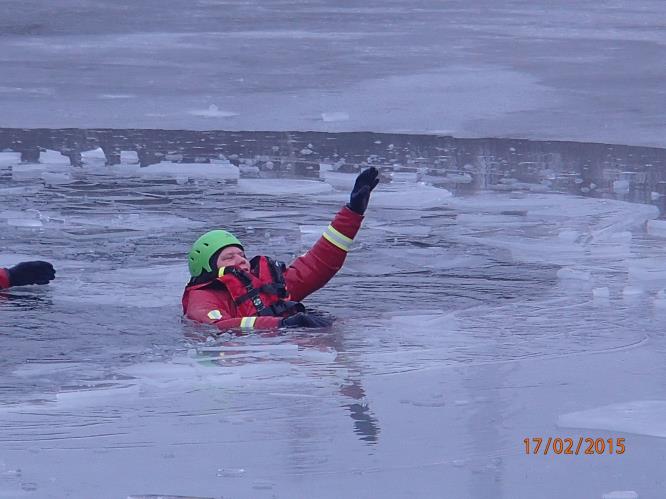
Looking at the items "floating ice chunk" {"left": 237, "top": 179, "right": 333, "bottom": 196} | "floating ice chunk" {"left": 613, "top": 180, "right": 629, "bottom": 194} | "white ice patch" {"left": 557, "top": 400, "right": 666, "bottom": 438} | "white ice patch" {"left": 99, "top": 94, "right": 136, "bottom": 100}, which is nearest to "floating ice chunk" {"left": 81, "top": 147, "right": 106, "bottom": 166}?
"floating ice chunk" {"left": 237, "top": 179, "right": 333, "bottom": 196}

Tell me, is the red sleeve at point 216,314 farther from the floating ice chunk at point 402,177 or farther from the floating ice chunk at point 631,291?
the floating ice chunk at point 402,177

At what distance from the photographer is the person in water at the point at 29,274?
677cm

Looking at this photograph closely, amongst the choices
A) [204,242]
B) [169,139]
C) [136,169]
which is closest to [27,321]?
[204,242]

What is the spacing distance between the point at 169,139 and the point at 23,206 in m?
2.88

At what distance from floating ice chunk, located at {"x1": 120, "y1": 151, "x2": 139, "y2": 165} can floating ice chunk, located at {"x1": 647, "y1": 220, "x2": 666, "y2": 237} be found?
407 centimetres

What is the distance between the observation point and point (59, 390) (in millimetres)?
4945

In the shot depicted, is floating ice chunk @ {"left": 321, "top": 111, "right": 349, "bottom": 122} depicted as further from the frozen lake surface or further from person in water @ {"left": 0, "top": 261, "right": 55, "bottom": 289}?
person in water @ {"left": 0, "top": 261, "right": 55, "bottom": 289}

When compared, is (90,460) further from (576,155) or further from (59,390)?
(576,155)

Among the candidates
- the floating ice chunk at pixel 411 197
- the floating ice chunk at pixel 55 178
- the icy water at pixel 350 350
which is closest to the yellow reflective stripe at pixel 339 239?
the icy water at pixel 350 350

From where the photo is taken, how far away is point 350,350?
5.49 m

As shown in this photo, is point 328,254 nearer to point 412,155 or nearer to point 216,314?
point 216,314

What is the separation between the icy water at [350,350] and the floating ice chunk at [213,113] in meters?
2.83

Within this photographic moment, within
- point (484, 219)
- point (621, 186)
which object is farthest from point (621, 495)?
point (621, 186)

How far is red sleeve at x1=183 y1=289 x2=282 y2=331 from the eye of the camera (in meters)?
5.88
